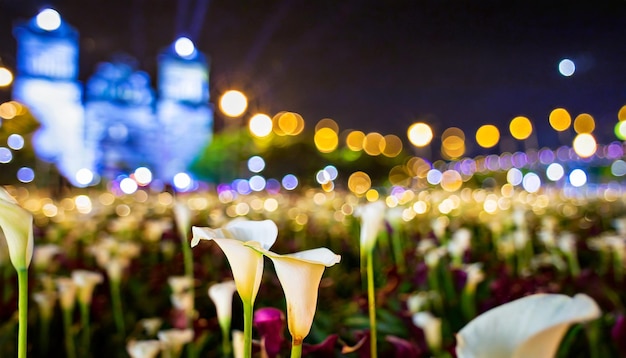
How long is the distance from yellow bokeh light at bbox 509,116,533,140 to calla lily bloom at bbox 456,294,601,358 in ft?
19.1

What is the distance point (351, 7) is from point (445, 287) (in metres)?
2.52

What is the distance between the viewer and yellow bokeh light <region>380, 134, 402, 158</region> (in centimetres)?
1227

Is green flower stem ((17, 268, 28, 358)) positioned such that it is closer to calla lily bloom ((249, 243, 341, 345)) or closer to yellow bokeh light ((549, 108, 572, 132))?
calla lily bloom ((249, 243, 341, 345))

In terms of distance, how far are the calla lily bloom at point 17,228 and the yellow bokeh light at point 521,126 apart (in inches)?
230

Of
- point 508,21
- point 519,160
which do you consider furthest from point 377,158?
point 508,21

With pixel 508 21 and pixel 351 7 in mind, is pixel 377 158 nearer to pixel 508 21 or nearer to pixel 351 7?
pixel 351 7

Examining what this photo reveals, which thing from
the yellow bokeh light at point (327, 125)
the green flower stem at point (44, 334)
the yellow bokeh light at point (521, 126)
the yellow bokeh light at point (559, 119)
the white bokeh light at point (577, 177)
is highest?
the yellow bokeh light at point (327, 125)

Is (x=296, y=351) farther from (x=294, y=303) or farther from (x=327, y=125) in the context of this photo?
(x=327, y=125)

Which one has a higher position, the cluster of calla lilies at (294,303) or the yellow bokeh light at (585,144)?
the yellow bokeh light at (585,144)

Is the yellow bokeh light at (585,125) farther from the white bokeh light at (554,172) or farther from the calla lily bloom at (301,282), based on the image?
the calla lily bloom at (301,282)

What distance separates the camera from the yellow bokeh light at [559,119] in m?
4.33

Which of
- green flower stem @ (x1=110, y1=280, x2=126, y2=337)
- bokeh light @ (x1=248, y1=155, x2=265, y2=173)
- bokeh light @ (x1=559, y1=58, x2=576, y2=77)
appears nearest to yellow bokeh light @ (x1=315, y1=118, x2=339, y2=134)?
bokeh light @ (x1=248, y1=155, x2=265, y2=173)

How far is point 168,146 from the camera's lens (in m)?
20.6

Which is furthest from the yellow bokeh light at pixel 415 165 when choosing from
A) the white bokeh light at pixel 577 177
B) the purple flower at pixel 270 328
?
the purple flower at pixel 270 328
